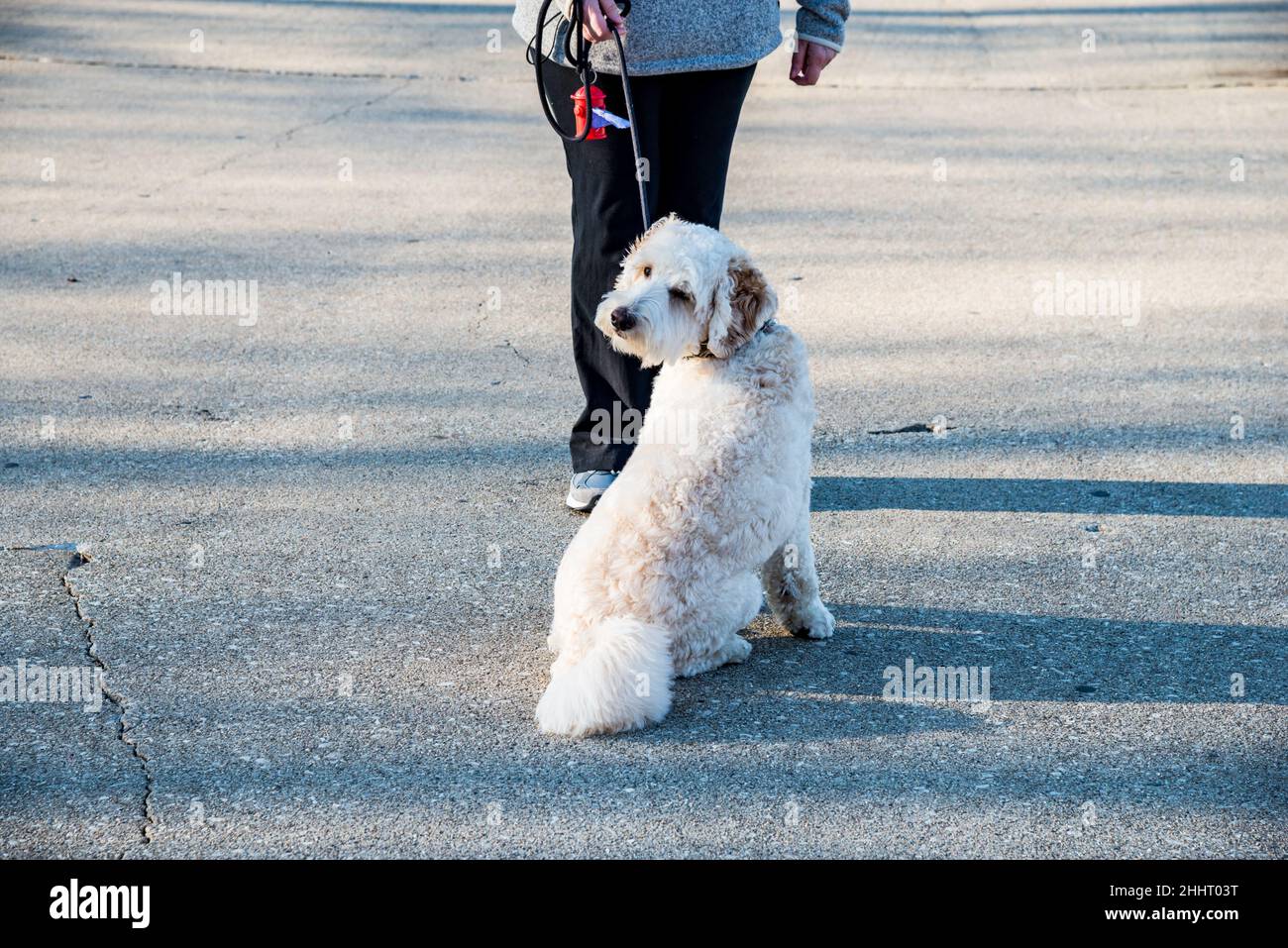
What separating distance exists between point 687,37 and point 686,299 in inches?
38.9

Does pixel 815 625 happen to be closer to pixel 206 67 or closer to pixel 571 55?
pixel 571 55

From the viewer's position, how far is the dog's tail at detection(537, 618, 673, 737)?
3.29 m

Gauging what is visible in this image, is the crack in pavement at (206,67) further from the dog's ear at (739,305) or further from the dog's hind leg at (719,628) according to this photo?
the dog's hind leg at (719,628)

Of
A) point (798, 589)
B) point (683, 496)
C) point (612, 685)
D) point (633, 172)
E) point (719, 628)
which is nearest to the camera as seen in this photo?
point (612, 685)

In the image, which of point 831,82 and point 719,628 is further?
point 831,82

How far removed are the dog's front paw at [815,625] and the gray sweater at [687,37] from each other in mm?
1547

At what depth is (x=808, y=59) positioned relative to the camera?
173 inches

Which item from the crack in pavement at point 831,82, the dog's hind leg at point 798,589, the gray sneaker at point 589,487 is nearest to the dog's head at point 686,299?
the dog's hind leg at point 798,589

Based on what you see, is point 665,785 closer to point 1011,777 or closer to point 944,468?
point 1011,777

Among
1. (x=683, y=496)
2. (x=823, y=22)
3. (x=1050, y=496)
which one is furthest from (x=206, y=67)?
(x=683, y=496)

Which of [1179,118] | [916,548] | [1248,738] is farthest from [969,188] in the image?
[1248,738]

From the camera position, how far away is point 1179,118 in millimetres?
9250

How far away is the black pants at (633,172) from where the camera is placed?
4.17 metres

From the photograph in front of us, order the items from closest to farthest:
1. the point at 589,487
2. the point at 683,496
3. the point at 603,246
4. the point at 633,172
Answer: the point at 683,496
the point at 633,172
the point at 603,246
the point at 589,487
